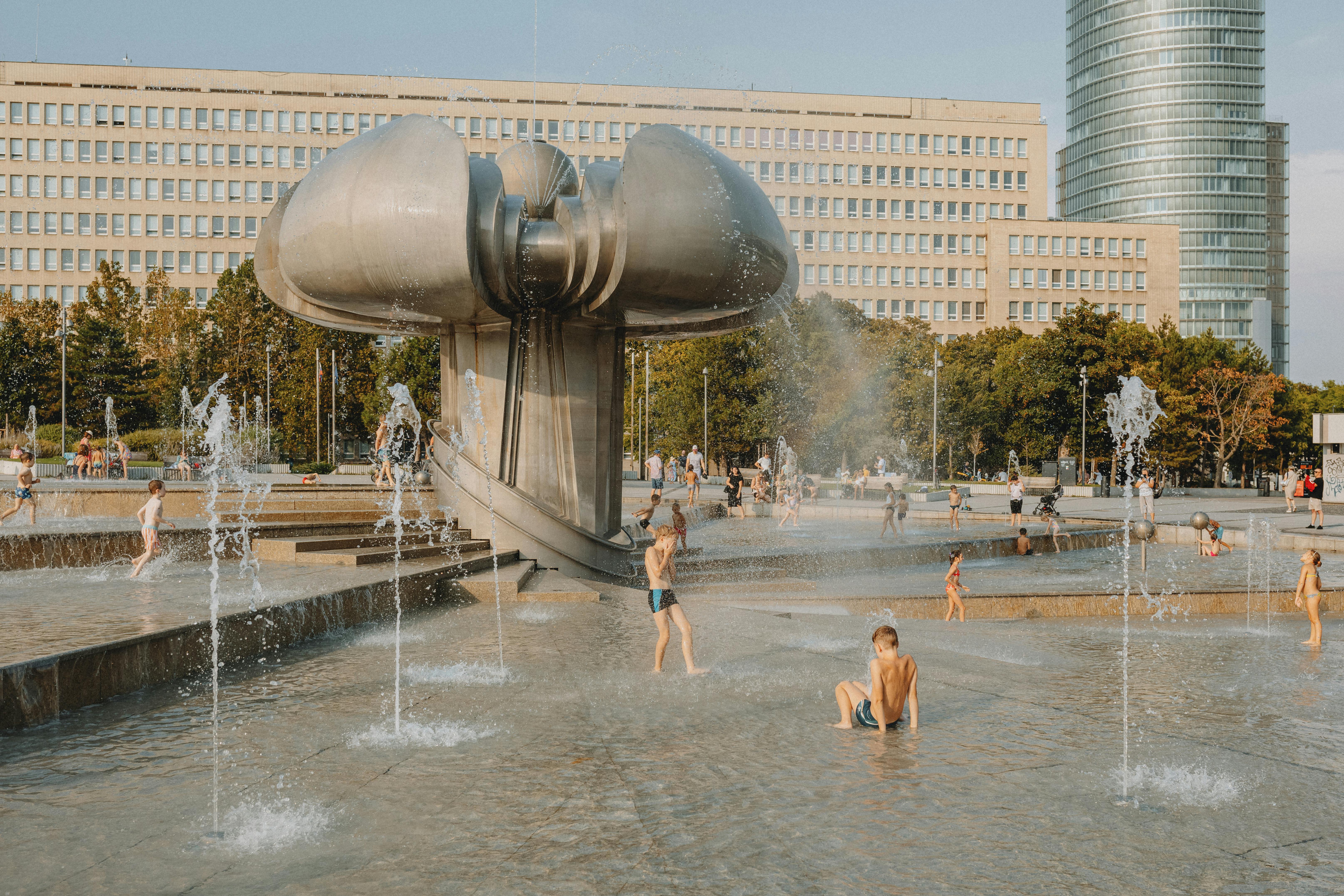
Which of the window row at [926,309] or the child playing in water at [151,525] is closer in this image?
the child playing in water at [151,525]

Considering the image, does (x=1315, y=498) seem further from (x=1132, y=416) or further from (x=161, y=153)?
(x=161, y=153)

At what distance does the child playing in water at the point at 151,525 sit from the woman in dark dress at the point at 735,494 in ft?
66.6

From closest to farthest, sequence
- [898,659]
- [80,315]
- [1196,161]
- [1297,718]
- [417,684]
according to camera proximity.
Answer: [898,659] < [1297,718] < [417,684] < [80,315] < [1196,161]

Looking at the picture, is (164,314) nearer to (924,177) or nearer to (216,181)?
(216,181)

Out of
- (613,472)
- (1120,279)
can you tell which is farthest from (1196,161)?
(613,472)

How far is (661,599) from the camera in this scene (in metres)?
9.12

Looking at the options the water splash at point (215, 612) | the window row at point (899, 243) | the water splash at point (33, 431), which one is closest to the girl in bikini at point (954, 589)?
the water splash at point (215, 612)

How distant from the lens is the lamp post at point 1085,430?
183ft

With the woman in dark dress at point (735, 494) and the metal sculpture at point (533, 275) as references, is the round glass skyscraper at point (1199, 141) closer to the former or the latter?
the woman in dark dress at point (735, 494)

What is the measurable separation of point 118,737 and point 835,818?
14.5ft

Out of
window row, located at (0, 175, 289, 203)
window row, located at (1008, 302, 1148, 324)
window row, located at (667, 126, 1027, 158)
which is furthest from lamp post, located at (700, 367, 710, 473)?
window row, located at (1008, 302, 1148, 324)

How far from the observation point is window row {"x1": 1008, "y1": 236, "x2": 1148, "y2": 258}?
98000 millimetres

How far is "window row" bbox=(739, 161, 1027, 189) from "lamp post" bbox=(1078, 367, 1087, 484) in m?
39.1

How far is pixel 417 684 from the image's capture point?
843 cm
